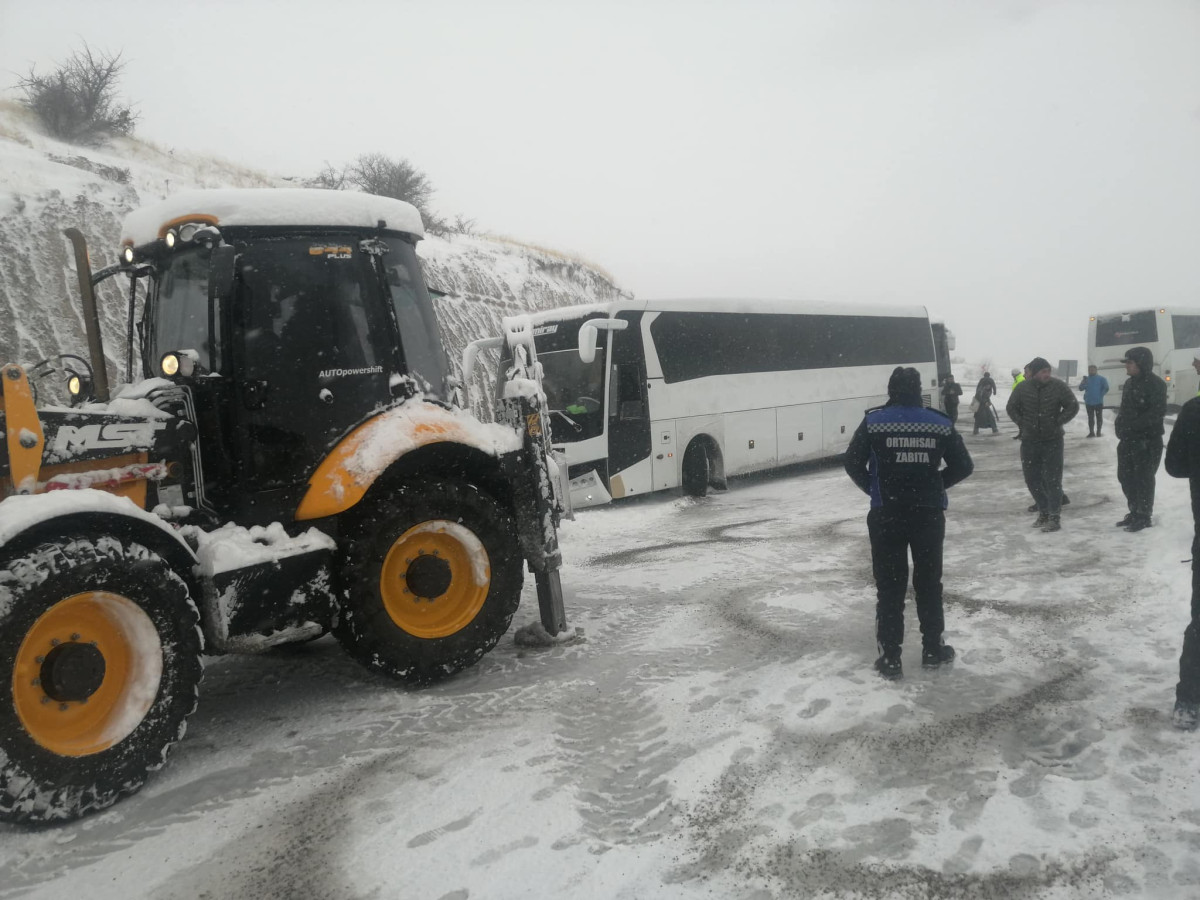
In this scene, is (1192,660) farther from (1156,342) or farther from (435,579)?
(1156,342)

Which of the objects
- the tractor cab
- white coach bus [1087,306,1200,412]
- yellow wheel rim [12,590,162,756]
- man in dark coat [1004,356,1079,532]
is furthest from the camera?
white coach bus [1087,306,1200,412]

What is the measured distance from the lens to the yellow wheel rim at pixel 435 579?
473cm

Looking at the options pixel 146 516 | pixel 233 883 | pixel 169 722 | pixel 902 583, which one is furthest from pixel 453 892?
pixel 902 583

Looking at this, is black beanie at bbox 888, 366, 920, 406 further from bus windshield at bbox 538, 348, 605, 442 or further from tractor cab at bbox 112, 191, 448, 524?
bus windshield at bbox 538, 348, 605, 442

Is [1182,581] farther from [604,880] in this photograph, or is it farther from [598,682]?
[604,880]

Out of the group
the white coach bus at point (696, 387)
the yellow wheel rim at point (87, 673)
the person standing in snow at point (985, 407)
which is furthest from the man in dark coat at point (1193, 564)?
the person standing in snow at point (985, 407)

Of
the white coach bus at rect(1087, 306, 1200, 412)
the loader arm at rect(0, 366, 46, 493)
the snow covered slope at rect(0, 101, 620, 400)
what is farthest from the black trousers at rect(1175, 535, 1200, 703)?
the white coach bus at rect(1087, 306, 1200, 412)

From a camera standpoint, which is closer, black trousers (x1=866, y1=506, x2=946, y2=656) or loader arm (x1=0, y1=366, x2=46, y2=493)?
loader arm (x1=0, y1=366, x2=46, y2=493)

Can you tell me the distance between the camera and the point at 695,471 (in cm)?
1310

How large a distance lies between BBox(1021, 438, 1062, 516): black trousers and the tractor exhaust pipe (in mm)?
8116

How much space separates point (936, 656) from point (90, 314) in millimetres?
5073

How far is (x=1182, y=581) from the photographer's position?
20.0 ft

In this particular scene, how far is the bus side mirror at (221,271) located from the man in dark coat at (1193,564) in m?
4.69

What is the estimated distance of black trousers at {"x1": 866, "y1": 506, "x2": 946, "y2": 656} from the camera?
184 inches
